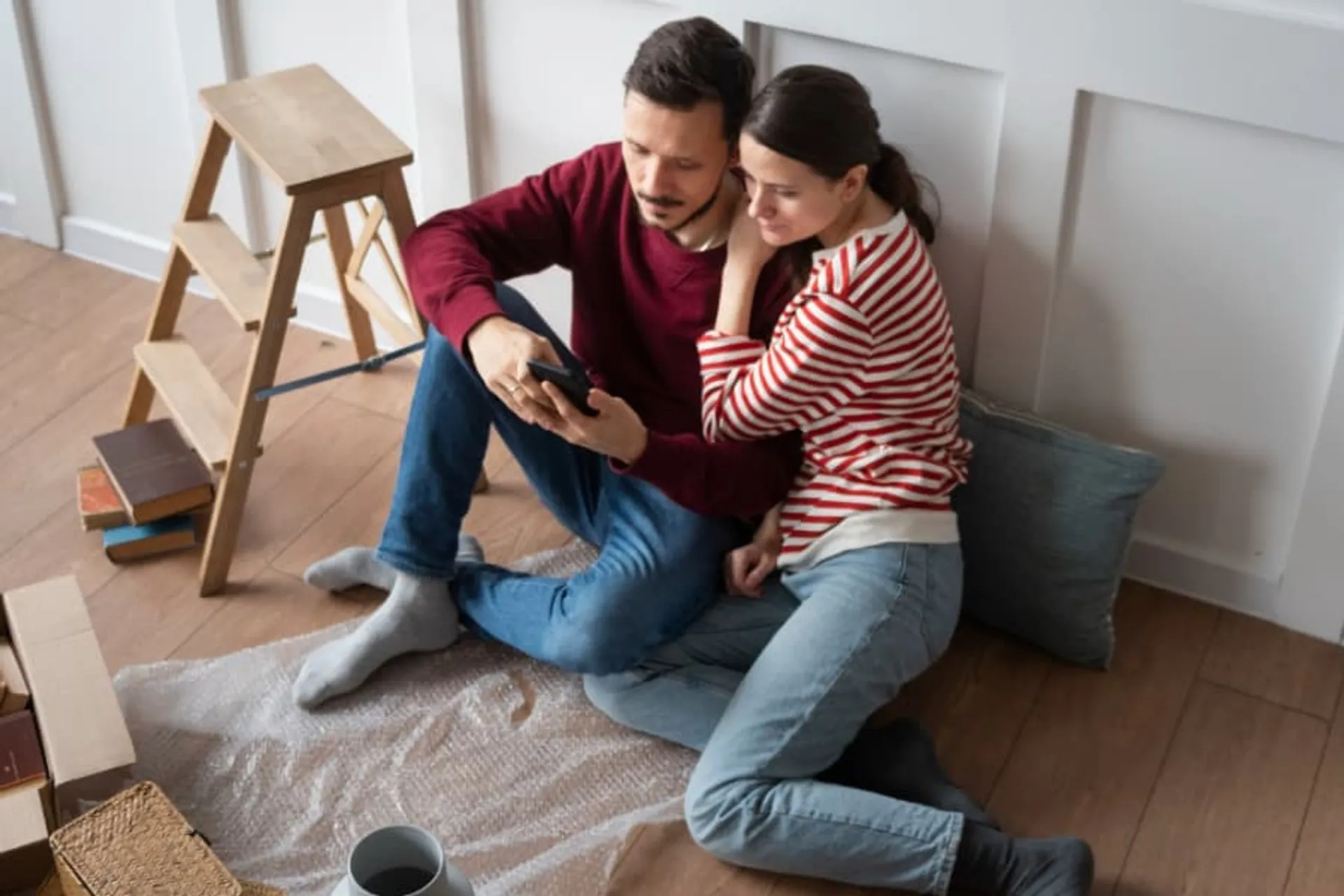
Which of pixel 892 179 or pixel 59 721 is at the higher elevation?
pixel 892 179

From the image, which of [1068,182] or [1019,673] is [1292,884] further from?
[1068,182]

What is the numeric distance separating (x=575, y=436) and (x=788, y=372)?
0.23 m

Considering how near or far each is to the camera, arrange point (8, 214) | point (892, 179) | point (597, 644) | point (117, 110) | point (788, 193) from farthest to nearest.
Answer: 1. point (8, 214)
2. point (117, 110)
3. point (597, 644)
4. point (892, 179)
5. point (788, 193)

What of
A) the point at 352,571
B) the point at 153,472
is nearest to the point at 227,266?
the point at 153,472

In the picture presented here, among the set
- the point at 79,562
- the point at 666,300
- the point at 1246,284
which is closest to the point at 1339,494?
the point at 1246,284

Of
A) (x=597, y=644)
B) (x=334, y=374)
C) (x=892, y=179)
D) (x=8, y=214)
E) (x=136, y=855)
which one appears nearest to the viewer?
(x=136, y=855)

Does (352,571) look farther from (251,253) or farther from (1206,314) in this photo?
(1206,314)

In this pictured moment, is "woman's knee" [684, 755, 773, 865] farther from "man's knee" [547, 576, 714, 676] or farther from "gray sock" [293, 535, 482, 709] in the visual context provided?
"gray sock" [293, 535, 482, 709]

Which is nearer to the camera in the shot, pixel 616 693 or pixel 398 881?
pixel 398 881

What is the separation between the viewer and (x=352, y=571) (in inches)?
80.4

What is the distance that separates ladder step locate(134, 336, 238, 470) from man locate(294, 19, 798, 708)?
0.91 feet

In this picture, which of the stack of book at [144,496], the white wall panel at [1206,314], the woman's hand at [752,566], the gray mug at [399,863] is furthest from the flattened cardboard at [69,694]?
the white wall panel at [1206,314]

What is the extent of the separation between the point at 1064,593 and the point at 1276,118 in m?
0.60

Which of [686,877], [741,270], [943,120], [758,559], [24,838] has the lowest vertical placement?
[686,877]
